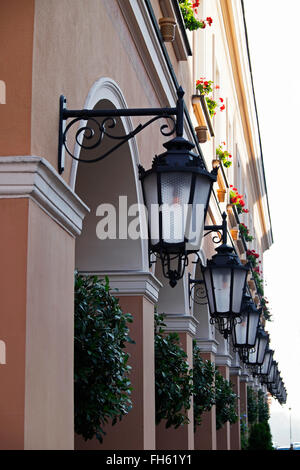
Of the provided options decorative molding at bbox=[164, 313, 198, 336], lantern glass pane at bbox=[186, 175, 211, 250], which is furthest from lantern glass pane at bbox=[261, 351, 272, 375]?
lantern glass pane at bbox=[186, 175, 211, 250]

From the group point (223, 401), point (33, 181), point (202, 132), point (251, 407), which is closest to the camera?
point (33, 181)

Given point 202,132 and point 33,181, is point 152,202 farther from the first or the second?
point 202,132

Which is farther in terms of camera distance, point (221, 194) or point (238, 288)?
point (221, 194)

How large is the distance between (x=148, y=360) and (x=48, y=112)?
12.1 feet

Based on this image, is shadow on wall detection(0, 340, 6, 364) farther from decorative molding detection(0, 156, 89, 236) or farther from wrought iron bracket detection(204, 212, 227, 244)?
wrought iron bracket detection(204, 212, 227, 244)

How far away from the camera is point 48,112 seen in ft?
16.8

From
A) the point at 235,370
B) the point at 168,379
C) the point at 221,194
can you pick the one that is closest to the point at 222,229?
the point at 168,379

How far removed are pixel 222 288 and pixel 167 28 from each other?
2.73m

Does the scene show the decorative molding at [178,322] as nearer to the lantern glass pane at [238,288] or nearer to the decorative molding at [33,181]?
the lantern glass pane at [238,288]

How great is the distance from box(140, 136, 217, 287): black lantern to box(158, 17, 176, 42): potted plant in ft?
14.0

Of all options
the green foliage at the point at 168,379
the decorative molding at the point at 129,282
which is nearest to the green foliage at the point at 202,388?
the green foliage at the point at 168,379

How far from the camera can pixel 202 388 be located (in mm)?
13008

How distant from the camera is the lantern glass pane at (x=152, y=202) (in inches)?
215
